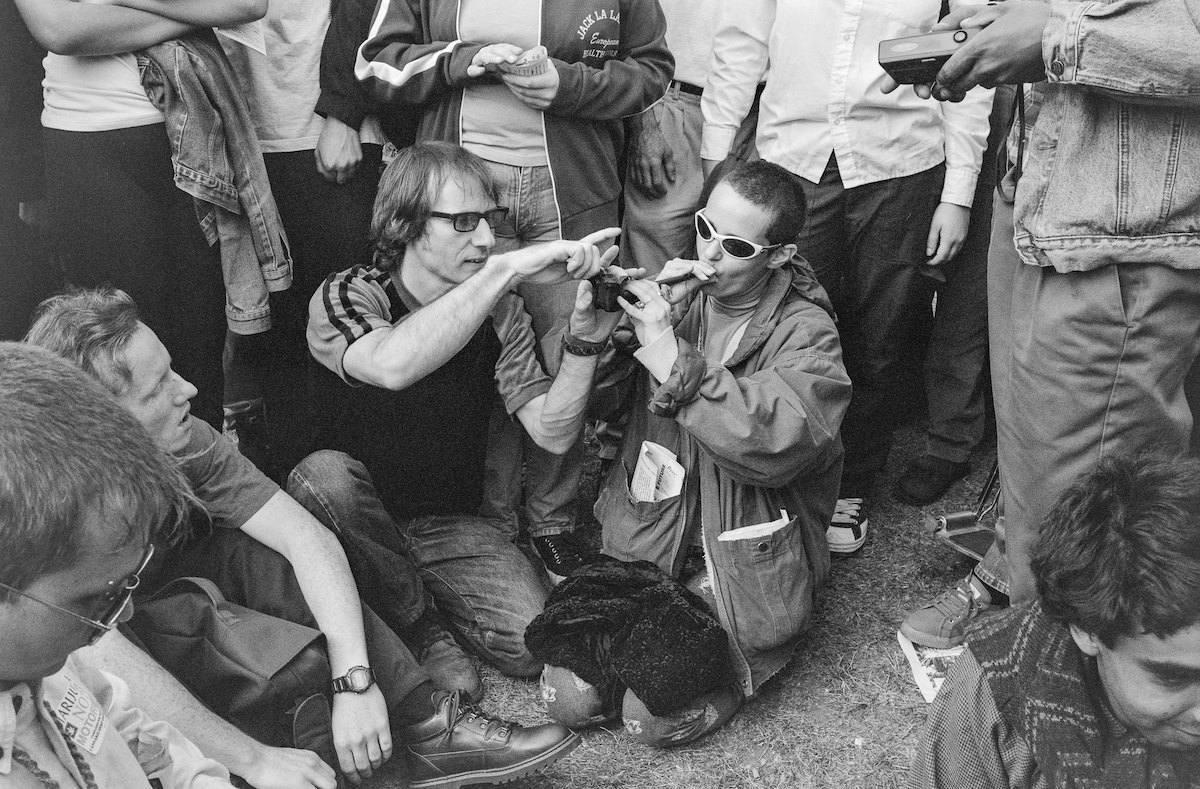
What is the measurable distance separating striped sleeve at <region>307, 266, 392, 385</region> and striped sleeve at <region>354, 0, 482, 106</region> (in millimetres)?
602

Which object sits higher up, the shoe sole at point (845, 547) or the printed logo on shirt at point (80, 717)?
the printed logo on shirt at point (80, 717)

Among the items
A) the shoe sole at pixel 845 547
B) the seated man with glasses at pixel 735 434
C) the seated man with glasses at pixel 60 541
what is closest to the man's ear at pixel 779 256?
the seated man with glasses at pixel 735 434

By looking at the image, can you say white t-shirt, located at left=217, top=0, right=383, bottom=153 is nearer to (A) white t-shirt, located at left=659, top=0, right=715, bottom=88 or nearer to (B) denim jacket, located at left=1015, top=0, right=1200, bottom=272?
(A) white t-shirt, located at left=659, top=0, right=715, bottom=88

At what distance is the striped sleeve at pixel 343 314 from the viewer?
9.94 ft

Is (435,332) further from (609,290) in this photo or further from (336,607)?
(336,607)

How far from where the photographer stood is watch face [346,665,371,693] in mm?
2633

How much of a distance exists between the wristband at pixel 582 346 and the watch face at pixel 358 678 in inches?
40.2

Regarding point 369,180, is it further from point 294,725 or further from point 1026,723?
point 1026,723

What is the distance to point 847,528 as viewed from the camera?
375 cm

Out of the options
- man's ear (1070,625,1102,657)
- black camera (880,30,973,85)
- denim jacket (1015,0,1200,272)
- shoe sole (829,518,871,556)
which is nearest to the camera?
man's ear (1070,625,1102,657)

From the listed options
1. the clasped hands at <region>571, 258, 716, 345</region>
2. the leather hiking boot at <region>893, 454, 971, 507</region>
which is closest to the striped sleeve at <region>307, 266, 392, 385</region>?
the clasped hands at <region>571, 258, 716, 345</region>

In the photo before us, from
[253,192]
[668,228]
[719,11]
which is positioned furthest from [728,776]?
[719,11]

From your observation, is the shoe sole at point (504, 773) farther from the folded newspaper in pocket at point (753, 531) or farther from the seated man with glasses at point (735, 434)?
the folded newspaper in pocket at point (753, 531)

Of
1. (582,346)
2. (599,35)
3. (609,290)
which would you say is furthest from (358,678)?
(599,35)
